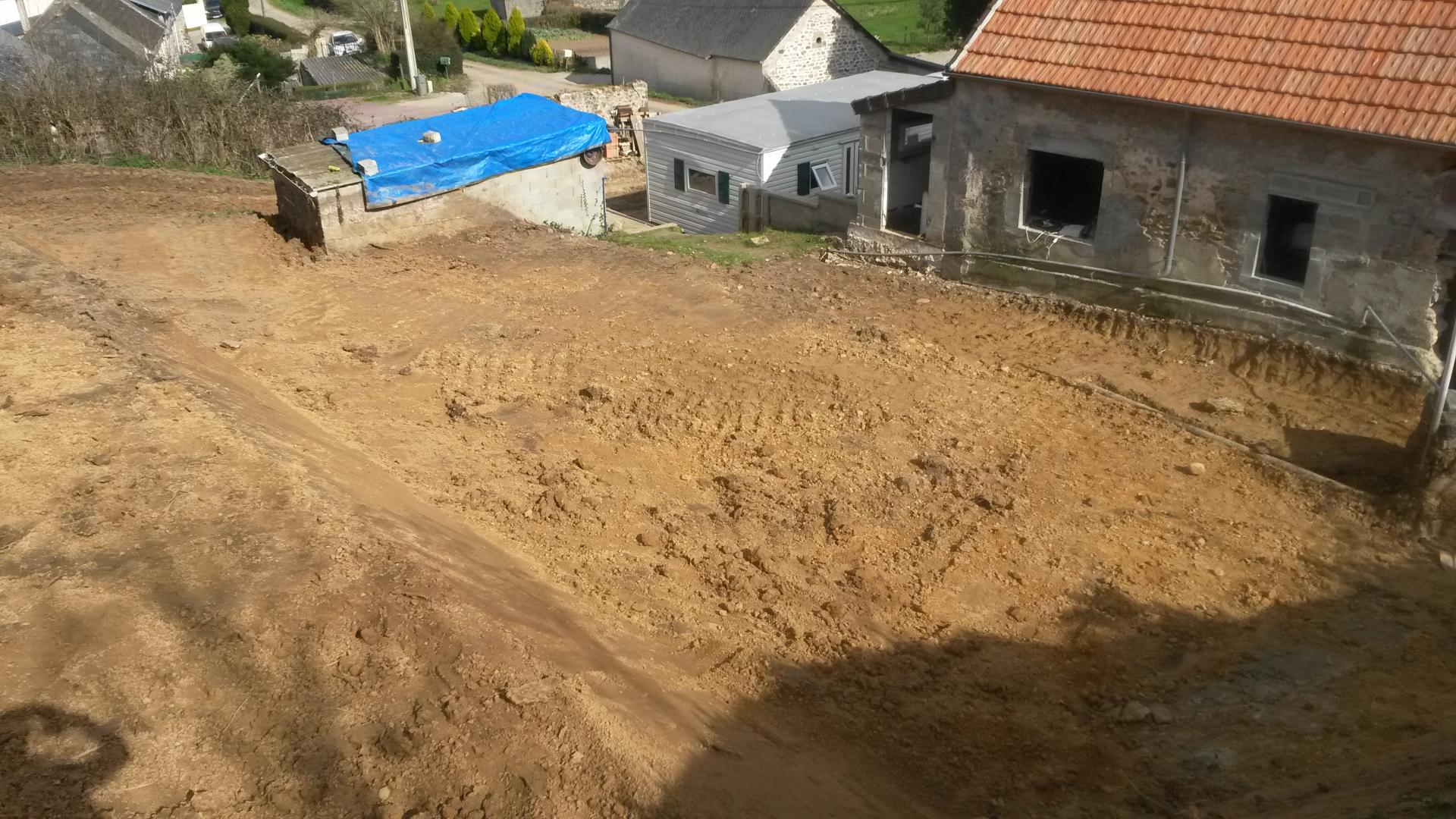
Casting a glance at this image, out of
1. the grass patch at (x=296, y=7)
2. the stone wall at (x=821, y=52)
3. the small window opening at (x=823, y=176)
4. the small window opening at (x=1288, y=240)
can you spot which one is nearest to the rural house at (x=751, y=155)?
the small window opening at (x=823, y=176)

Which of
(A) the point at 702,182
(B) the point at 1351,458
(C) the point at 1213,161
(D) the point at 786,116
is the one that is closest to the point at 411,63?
(A) the point at 702,182

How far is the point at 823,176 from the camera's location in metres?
23.2

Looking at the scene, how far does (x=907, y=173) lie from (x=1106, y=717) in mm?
12126

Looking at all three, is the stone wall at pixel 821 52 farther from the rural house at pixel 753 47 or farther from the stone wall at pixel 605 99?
the stone wall at pixel 605 99

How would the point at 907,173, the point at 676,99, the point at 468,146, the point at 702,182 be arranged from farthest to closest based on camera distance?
the point at 676,99
the point at 702,182
the point at 468,146
the point at 907,173

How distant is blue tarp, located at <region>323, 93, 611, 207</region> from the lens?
745 inches

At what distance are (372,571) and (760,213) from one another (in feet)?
49.4

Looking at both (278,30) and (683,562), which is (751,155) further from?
(278,30)

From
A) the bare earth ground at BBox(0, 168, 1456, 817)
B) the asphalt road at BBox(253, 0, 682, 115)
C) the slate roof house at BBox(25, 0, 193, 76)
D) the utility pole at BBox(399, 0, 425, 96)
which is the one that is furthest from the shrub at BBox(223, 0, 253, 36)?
the bare earth ground at BBox(0, 168, 1456, 817)

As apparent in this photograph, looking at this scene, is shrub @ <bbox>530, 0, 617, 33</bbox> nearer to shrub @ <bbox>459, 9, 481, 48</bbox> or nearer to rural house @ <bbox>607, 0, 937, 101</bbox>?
shrub @ <bbox>459, 9, 481, 48</bbox>

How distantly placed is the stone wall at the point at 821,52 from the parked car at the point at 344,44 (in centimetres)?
2248

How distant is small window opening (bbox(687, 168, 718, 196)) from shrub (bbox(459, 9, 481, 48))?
37866 millimetres

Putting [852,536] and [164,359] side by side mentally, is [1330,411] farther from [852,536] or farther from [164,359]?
[164,359]

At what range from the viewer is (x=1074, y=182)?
17250mm
